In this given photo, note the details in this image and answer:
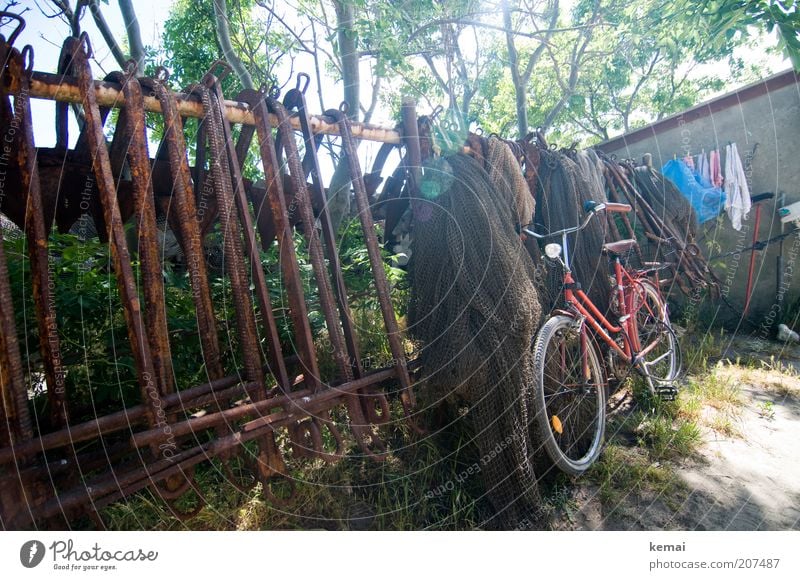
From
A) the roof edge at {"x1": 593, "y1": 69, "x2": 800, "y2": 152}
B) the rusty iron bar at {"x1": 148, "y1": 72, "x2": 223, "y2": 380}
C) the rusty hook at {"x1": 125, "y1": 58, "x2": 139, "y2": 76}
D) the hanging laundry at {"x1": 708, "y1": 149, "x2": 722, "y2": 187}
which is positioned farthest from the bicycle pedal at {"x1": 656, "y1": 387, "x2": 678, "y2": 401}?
the roof edge at {"x1": 593, "y1": 69, "x2": 800, "y2": 152}

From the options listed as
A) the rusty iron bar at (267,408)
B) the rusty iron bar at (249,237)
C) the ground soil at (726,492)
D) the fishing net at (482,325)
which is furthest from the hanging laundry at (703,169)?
the rusty iron bar at (249,237)

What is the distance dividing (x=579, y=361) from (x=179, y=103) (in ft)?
8.43

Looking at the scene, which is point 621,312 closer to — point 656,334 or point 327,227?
point 656,334

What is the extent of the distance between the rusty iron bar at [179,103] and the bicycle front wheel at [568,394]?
58.4 inches

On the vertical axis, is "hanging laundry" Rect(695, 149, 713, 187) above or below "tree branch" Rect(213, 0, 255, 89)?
below

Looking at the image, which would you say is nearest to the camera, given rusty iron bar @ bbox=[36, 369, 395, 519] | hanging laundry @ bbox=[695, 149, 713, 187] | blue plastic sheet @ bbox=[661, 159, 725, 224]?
rusty iron bar @ bbox=[36, 369, 395, 519]

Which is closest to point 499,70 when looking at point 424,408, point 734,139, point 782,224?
point 734,139

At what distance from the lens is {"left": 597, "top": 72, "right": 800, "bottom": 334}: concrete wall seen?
539 cm

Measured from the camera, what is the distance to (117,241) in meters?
1.65

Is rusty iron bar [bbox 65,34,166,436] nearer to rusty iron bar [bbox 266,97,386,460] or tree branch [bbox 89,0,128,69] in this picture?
rusty iron bar [bbox 266,97,386,460]

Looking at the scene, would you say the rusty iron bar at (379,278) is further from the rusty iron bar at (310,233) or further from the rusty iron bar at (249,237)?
the rusty iron bar at (249,237)

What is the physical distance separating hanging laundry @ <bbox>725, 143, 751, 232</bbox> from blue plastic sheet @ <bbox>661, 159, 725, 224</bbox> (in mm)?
92

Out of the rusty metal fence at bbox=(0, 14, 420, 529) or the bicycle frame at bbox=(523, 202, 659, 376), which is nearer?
the rusty metal fence at bbox=(0, 14, 420, 529)

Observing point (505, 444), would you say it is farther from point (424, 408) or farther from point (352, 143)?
point (352, 143)
